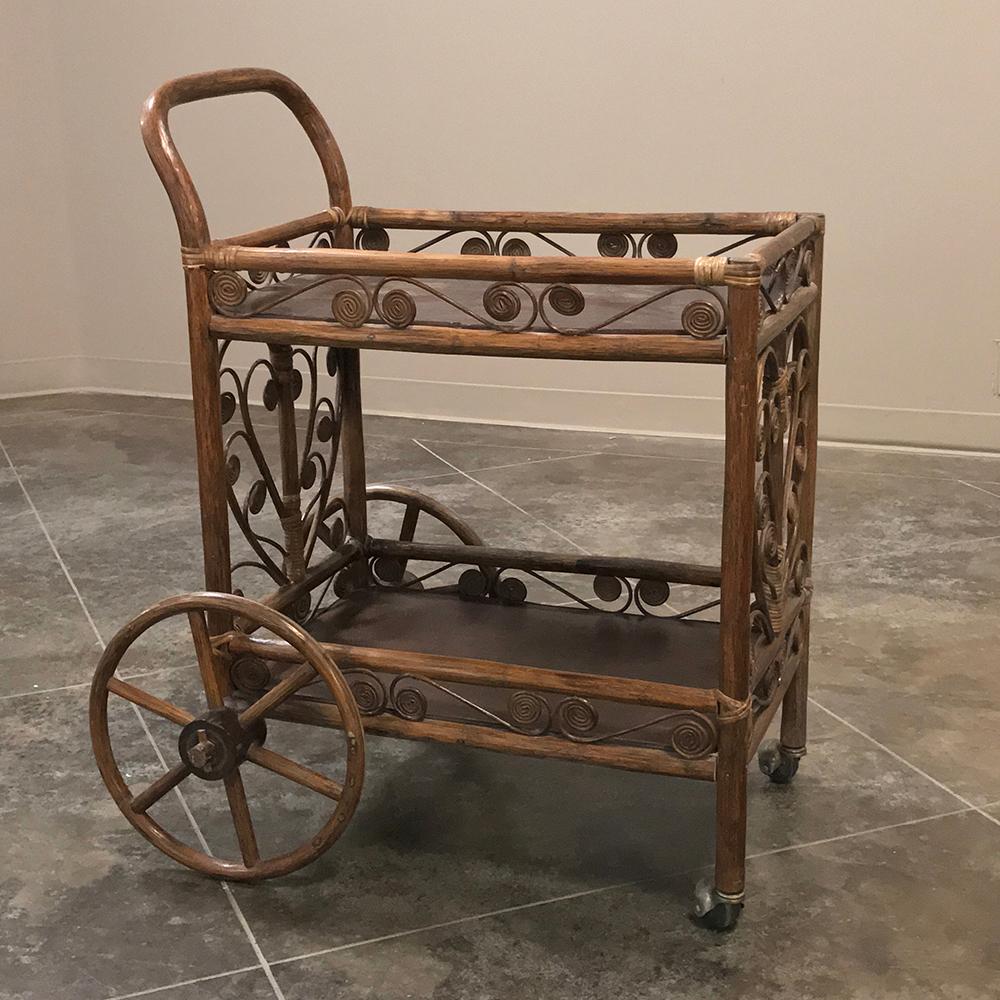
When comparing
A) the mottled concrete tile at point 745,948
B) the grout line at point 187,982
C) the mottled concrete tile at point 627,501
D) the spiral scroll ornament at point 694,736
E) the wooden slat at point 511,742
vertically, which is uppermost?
the spiral scroll ornament at point 694,736

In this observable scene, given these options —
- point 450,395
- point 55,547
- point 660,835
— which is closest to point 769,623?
point 660,835

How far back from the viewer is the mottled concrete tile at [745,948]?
1.88 meters

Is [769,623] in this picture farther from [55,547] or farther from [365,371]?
[365,371]

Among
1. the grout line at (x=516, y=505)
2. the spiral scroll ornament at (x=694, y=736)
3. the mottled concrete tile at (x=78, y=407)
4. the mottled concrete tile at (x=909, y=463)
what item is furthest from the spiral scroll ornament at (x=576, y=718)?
the mottled concrete tile at (x=78, y=407)

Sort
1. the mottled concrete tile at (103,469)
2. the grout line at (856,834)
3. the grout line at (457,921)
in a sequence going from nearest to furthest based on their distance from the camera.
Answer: the grout line at (457,921), the grout line at (856,834), the mottled concrete tile at (103,469)

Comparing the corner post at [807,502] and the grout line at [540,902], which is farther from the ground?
the corner post at [807,502]

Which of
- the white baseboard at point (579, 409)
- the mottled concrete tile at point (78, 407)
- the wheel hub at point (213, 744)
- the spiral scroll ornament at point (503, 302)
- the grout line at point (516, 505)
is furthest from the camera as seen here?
the mottled concrete tile at point (78, 407)

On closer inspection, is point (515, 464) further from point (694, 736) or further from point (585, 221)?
point (694, 736)

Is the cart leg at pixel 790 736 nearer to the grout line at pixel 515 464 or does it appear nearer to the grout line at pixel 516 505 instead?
the grout line at pixel 516 505

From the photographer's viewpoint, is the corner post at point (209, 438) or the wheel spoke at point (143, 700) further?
the wheel spoke at point (143, 700)

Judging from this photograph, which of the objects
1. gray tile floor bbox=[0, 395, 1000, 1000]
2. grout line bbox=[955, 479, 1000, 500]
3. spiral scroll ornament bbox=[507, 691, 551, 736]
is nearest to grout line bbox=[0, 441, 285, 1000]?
gray tile floor bbox=[0, 395, 1000, 1000]

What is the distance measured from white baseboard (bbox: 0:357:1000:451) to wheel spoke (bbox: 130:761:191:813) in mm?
2644

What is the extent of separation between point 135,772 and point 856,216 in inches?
105

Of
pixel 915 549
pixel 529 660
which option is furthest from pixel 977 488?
pixel 529 660
